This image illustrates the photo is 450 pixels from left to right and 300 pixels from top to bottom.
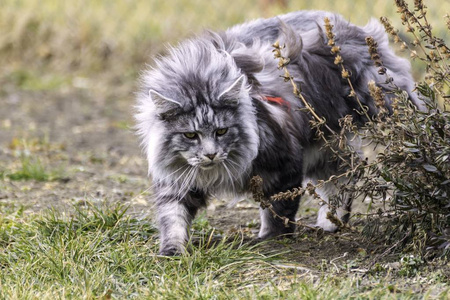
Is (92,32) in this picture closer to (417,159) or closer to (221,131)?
(221,131)

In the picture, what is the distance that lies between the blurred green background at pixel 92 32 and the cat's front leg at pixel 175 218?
5.39 meters

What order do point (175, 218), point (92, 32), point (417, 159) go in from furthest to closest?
point (92, 32) < point (175, 218) < point (417, 159)

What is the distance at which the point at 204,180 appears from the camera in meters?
4.15

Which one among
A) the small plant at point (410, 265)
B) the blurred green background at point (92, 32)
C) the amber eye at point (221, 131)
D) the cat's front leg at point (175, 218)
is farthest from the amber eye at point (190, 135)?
the blurred green background at point (92, 32)

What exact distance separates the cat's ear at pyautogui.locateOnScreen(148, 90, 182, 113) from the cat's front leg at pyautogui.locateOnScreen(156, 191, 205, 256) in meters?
0.53

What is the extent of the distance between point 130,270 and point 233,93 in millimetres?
1044

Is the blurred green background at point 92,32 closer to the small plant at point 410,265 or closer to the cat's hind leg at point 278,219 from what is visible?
the cat's hind leg at point 278,219

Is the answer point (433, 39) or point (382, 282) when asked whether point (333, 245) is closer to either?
point (382, 282)

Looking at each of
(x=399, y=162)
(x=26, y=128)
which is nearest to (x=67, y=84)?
(x=26, y=128)

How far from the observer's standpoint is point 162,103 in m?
3.89

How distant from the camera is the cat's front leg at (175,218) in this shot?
156 inches

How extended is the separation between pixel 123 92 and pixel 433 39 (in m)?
6.28

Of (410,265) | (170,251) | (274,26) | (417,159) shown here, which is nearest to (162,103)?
(170,251)

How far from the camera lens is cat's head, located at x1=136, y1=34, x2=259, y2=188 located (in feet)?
12.8
